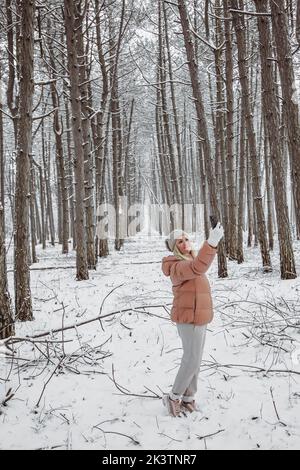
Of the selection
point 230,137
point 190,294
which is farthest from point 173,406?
point 230,137

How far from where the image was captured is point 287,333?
5105 mm

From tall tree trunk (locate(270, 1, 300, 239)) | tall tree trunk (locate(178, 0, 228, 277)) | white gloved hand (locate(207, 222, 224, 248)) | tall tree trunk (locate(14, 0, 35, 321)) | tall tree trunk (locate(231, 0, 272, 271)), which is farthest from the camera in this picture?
tall tree trunk (locate(231, 0, 272, 271))

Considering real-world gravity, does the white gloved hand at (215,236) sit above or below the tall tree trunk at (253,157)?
below

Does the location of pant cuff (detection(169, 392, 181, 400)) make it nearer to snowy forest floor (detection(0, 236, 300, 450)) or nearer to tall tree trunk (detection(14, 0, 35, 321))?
snowy forest floor (detection(0, 236, 300, 450))

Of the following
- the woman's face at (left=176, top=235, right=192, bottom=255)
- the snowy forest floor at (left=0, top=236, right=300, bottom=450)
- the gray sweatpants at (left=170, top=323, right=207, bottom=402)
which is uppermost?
the woman's face at (left=176, top=235, right=192, bottom=255)

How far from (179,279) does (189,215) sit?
103ft

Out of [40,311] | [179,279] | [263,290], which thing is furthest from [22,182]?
[263,290]

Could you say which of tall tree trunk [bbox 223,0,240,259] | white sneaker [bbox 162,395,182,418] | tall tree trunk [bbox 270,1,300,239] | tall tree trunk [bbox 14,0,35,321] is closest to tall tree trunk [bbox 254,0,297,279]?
tall tree trunk [bbox 270,1,300,239]

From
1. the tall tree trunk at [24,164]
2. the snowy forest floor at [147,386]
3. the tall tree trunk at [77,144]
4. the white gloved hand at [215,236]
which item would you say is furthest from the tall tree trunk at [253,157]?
the white gloved hand at [215,236]

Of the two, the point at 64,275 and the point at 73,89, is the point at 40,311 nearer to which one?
the point at 64,275

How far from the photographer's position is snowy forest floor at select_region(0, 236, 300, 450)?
10.5 ft

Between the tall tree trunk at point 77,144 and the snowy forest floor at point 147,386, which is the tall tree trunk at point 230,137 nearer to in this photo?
the tall tree trunk at point 77,144

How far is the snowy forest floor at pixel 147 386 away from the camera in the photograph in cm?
320

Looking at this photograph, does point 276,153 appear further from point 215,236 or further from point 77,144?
point 215,236
